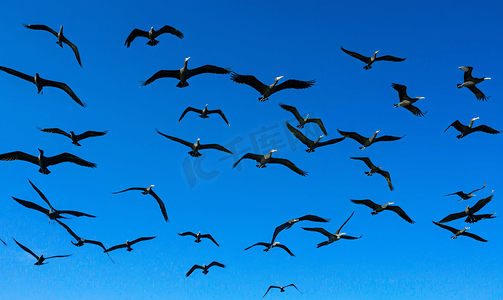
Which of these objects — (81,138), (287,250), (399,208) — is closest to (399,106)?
(399,208)

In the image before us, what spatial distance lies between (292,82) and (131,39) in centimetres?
1132

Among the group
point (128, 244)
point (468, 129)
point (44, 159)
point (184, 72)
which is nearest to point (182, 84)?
point (184, 72)

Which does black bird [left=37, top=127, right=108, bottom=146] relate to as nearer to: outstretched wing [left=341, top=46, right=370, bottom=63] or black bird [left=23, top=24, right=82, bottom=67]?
black bird [left=23, top=24, right=82, bottom=67]

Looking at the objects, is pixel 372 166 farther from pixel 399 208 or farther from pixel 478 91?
pixel 478 91

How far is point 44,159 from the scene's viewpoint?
24.0m

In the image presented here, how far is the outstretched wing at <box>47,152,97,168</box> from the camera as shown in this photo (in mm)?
24500

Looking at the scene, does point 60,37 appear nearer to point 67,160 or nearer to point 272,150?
point 67,160

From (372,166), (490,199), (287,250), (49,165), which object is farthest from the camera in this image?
(287,250)

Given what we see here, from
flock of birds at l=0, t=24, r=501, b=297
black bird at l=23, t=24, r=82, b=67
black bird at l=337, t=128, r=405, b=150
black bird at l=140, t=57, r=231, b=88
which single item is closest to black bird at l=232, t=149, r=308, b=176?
flock of birds at l=0, t=24, r=501, b=297

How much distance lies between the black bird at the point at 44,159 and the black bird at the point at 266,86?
40.2 feet

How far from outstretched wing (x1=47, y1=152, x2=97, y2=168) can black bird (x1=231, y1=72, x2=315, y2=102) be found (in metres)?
12.1

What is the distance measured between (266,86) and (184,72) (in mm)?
5626

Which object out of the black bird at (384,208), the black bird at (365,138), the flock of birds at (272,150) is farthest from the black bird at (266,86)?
the black bird at (384,208)

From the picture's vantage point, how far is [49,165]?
24953 millimetres
